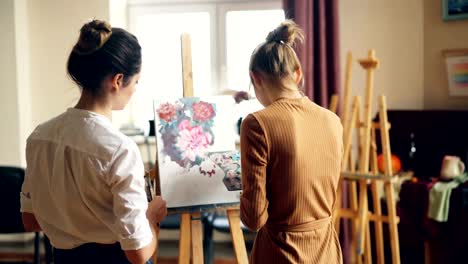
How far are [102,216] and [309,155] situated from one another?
0.59 meters

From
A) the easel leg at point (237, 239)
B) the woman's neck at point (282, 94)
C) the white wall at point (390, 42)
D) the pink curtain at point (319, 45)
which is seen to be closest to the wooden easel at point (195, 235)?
the easel leg at point (237, 239)

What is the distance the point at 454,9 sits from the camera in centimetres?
351

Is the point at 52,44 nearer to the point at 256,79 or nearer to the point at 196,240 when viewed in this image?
the point at 196,240

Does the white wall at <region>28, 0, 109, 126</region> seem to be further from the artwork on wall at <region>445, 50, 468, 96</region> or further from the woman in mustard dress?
the woman in mustard dress

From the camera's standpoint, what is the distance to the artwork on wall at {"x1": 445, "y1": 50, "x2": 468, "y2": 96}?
348 cm

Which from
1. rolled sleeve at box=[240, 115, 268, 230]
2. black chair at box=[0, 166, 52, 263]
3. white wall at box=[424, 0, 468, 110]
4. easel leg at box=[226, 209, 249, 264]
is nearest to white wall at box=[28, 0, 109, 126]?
black chair at box=[0, 166, 52, 263]

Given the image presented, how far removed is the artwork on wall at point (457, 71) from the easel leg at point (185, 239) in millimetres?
2110

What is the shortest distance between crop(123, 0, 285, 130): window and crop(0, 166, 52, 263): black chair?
3.60ft

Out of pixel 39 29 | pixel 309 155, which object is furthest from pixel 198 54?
pixel 309 155

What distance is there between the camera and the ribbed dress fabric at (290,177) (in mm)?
1539

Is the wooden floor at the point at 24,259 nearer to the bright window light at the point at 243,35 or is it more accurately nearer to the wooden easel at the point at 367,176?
the wooden easel at the point at 367,176

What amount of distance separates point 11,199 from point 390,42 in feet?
8.35

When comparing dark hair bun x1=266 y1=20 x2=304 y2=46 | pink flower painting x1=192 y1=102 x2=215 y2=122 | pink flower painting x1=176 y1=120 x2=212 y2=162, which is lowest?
Answer: pink flower painting x1=176 y1=120 x2=212 y2=162

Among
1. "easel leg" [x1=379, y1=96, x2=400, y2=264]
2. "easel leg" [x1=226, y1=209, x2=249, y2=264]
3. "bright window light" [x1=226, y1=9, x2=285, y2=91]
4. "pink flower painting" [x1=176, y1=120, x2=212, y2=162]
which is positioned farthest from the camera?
"bright window light" [x1=226, y1=9, x2=285, y2=91]
